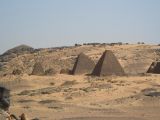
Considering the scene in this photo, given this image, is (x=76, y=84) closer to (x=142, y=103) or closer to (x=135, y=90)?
(x=135, y=90)

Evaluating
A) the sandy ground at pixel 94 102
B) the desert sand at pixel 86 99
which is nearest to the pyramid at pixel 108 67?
the desert sand at pixel 86 99

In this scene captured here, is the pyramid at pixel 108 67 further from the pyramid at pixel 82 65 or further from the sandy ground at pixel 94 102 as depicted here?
the pyramid at pixel 82 65

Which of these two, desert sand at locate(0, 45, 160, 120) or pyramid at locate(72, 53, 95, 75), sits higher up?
pyramid at locate(72, 53, 95, 75)

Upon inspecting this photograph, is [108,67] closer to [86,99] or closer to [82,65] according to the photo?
[82,65]

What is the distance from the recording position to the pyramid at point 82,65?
37.1 metres

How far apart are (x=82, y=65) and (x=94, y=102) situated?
17.5 meters

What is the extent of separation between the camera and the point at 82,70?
37562mm

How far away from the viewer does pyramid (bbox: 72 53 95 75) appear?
122 feet

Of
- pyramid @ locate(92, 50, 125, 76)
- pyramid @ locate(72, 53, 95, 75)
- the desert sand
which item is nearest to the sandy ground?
the desert sand

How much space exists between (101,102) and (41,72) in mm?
19272

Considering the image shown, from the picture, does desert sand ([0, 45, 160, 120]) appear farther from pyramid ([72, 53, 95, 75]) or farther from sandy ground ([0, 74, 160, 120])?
pyramid ([72, 53, 95, 75])

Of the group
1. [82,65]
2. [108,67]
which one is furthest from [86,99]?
[82,65]

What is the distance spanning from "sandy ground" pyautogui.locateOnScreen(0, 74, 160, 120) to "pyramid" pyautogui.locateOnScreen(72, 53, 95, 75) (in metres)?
6.64

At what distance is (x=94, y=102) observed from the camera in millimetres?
20375
